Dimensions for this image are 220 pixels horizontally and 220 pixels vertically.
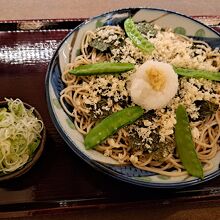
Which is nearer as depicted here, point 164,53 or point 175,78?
point 175,78

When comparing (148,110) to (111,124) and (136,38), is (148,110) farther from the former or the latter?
(136,38)

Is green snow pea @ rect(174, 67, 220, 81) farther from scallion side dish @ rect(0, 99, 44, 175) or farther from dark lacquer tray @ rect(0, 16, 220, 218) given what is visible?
scallion side dish @ rect(0, 99, 44, 175)

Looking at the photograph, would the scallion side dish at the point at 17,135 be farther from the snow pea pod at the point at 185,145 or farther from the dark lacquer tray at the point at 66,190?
A: the snow pea pod at the point at 185,145

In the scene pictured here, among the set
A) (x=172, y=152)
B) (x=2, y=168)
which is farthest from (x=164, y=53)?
(x=2, y=168)

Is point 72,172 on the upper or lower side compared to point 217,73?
lower

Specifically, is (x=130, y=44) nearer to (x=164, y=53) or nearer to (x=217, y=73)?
(x=164, y=53)

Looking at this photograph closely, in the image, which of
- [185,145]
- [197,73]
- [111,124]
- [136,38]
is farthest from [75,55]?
[185,145]

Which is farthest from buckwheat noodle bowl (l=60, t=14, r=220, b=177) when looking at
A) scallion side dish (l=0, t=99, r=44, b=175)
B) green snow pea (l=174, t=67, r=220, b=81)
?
scallion side dish (l=0, t=99, r=44, b=175)
